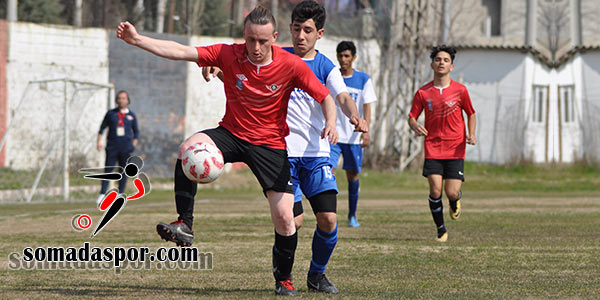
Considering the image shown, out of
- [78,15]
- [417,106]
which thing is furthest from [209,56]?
[78,15]

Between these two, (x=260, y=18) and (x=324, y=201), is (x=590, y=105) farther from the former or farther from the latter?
(x=260, y=18)

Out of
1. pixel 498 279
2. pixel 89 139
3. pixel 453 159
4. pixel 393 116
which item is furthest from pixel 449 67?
pixel 393 116

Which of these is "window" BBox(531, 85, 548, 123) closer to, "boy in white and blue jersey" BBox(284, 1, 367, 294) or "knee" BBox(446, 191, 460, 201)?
"knee" BBox(446, 191, 460, 201)

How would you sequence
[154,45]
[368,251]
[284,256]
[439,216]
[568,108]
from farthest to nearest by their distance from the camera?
[568,108], [439,216], [368,251], [284,256], [154,45]

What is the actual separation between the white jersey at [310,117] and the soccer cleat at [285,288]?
1.00 m

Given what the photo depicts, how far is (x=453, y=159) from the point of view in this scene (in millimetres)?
10328

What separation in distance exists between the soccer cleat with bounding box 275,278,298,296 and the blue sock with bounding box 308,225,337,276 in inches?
12.5

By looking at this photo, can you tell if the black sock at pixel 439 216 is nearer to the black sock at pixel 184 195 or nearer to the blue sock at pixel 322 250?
the blue sock at pixel 322 250

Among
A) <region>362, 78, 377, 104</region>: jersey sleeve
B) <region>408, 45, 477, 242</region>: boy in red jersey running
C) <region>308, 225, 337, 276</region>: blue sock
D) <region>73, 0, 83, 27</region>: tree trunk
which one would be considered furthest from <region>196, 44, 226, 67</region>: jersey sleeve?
<region>73, 0, 83, 27</region>: tree trunk

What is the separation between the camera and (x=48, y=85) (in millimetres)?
21594

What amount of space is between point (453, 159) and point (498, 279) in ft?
11.9

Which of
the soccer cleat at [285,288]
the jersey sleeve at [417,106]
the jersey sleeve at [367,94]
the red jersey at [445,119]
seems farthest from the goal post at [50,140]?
the soccer cleat at [285,288]

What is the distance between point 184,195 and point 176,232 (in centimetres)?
35

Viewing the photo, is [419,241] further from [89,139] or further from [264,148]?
[89,139]
